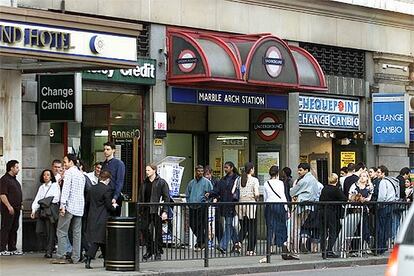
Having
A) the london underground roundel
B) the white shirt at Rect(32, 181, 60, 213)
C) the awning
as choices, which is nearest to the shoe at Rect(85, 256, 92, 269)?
the white shirt at Rect(32, 181, 60, 213)

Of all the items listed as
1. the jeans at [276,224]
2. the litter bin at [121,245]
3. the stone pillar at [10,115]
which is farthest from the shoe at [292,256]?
the stone pillar at [10,115]

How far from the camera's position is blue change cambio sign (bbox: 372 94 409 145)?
2808 centimetres

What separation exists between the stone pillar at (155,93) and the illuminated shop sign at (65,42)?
401 cm

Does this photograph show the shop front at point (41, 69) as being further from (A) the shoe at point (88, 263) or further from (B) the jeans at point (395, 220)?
(B) the jeans at point (395, 220)

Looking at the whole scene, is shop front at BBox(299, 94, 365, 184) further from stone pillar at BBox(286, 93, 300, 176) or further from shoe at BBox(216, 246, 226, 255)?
shoe at BBox(216, 246, 226, 255)

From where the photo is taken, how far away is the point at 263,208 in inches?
742

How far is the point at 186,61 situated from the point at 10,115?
511cm

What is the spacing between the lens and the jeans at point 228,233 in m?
18.3

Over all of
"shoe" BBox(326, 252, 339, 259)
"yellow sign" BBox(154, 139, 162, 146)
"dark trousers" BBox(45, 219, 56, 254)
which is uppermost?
"yellow sign" BBox(154, 139, 162, 146)

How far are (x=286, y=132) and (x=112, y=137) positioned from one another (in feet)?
18.5

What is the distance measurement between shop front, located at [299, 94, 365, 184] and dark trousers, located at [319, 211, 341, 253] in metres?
6.95

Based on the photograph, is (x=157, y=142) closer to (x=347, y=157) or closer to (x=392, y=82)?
(x=347, y=157)

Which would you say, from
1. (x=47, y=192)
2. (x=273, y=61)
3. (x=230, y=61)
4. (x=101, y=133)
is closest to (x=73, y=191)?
(x=47, y=192)

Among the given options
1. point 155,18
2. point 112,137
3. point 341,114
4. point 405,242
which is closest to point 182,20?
point 155,18
